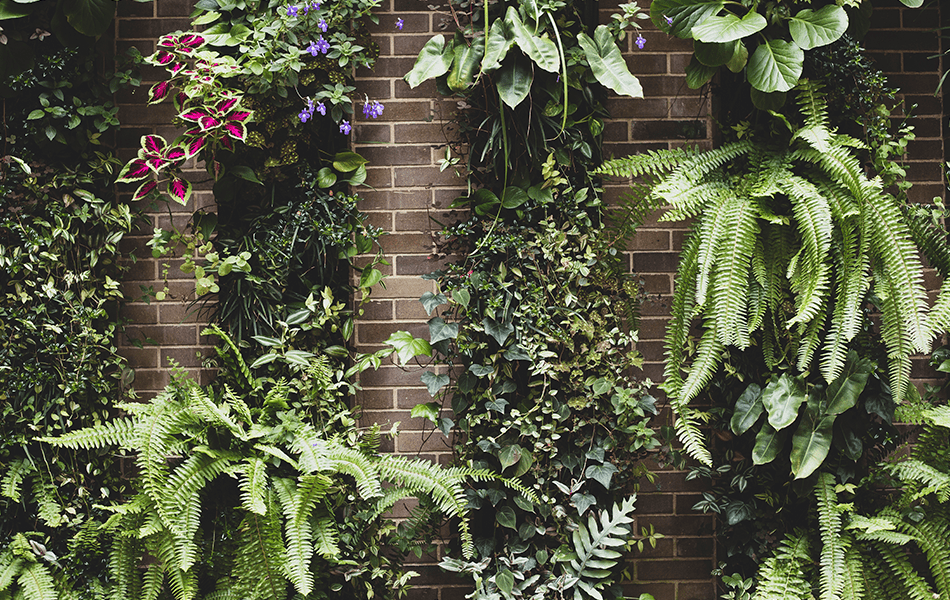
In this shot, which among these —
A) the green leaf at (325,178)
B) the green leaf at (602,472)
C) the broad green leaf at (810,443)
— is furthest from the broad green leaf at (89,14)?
the broad green leaf at (810,443)

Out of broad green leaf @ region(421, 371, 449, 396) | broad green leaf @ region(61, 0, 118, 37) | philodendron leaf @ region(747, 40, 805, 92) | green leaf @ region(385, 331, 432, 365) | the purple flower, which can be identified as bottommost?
broad green leaf @ region(421, 371, 449, 396)

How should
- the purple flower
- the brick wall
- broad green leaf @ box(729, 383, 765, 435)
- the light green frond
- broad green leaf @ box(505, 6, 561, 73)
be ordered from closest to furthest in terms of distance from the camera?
the light green frond < broad green leaf @ box(505, 6, 561, 73) < broad green leaf @ box(729, 383, 765, 435) < the purple flower < the brick wall

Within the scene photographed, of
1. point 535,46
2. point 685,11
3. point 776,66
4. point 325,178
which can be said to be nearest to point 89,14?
point 325,178

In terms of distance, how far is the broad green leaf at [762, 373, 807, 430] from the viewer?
1.88m

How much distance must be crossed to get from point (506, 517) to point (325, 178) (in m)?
1.30

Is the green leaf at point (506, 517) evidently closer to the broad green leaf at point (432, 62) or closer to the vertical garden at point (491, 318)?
the vertical garden at point (491, 318)

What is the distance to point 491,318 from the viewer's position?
1.97 metres

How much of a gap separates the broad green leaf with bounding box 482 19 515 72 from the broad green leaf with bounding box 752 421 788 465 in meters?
1.45

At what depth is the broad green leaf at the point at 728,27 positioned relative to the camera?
182cm

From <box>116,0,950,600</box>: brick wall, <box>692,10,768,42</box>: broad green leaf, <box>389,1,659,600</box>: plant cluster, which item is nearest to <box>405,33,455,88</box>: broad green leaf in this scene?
<box>389,1,659,600</box>: plant cluster

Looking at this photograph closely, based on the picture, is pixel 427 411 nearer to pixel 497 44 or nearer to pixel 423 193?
pixel 423 193

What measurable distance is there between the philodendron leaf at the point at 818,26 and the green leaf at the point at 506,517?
173cm

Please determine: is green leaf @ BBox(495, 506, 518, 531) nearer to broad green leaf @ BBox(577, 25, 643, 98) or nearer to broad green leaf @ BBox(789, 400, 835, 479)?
broad green leaf @ BBox(789, 400, 835, 479)

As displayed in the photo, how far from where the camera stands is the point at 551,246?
1.98m
